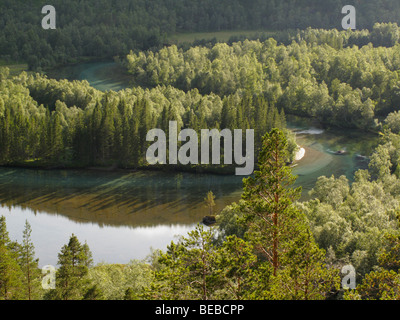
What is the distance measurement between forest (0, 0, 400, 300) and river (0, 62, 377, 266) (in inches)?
119

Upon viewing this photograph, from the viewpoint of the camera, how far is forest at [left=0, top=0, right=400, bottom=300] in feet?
101

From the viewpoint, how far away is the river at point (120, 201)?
69.7 meters

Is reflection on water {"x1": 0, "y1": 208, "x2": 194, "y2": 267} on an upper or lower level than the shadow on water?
lower

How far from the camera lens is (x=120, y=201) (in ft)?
276

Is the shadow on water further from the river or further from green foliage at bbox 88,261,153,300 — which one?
green foliage at bbox 88,261,153,300

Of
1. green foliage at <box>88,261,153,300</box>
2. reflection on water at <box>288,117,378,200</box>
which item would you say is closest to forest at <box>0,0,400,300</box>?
green foliage at <box>88,261,153,300</box>

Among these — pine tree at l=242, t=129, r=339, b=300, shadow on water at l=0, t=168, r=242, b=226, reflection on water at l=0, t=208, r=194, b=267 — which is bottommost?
reflection on water at l=0, t=208, r=194, b=267

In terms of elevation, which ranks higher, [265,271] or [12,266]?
[265,271]

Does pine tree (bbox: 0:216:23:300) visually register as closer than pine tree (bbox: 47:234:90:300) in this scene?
Yes

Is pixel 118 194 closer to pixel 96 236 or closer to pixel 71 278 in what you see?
pixel 96 236

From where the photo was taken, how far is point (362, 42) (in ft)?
594

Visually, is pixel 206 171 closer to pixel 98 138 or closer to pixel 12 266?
pixel 98 138
